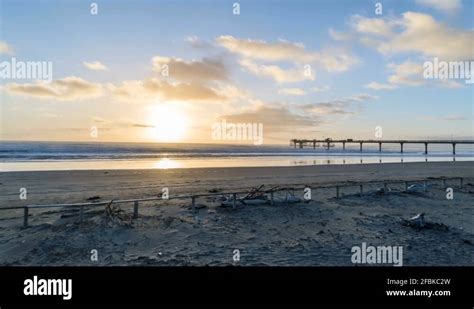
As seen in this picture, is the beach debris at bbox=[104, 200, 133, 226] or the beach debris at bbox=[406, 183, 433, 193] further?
the beach debris at bbox=[406, 183, 433, 193]

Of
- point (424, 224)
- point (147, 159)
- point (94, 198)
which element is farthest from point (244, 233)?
point (147, 159)

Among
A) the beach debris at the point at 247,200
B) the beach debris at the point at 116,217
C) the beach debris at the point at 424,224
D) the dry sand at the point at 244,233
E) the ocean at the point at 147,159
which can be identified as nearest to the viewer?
the dry sand at the point at 244,233

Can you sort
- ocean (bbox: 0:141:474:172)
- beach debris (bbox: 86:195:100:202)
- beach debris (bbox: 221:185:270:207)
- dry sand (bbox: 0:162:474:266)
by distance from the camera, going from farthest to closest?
ocean (bbox: 0:141:474:172) < beach debris (bbox: 86:195:100:202) < beach debris (bbox: 221:185:270:207) < dry sand (bbox: 0:162:474:266)

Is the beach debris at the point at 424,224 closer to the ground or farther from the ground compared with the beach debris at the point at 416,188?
closer to the ground

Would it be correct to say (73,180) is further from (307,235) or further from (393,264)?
(393,264)

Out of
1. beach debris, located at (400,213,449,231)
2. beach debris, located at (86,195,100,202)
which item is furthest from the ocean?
beach debris, located at (400,213,449,231)

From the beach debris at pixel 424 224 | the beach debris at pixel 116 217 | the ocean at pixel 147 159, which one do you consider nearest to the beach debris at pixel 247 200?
the beach debris at pixel 116 217

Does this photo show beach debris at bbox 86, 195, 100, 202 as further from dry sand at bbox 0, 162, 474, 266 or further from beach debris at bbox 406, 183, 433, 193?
beach debris at bbox 406, 183, 433, 193

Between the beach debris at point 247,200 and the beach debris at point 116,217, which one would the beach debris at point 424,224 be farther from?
the beach debris at point 116,217

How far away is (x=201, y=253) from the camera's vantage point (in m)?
6.46
